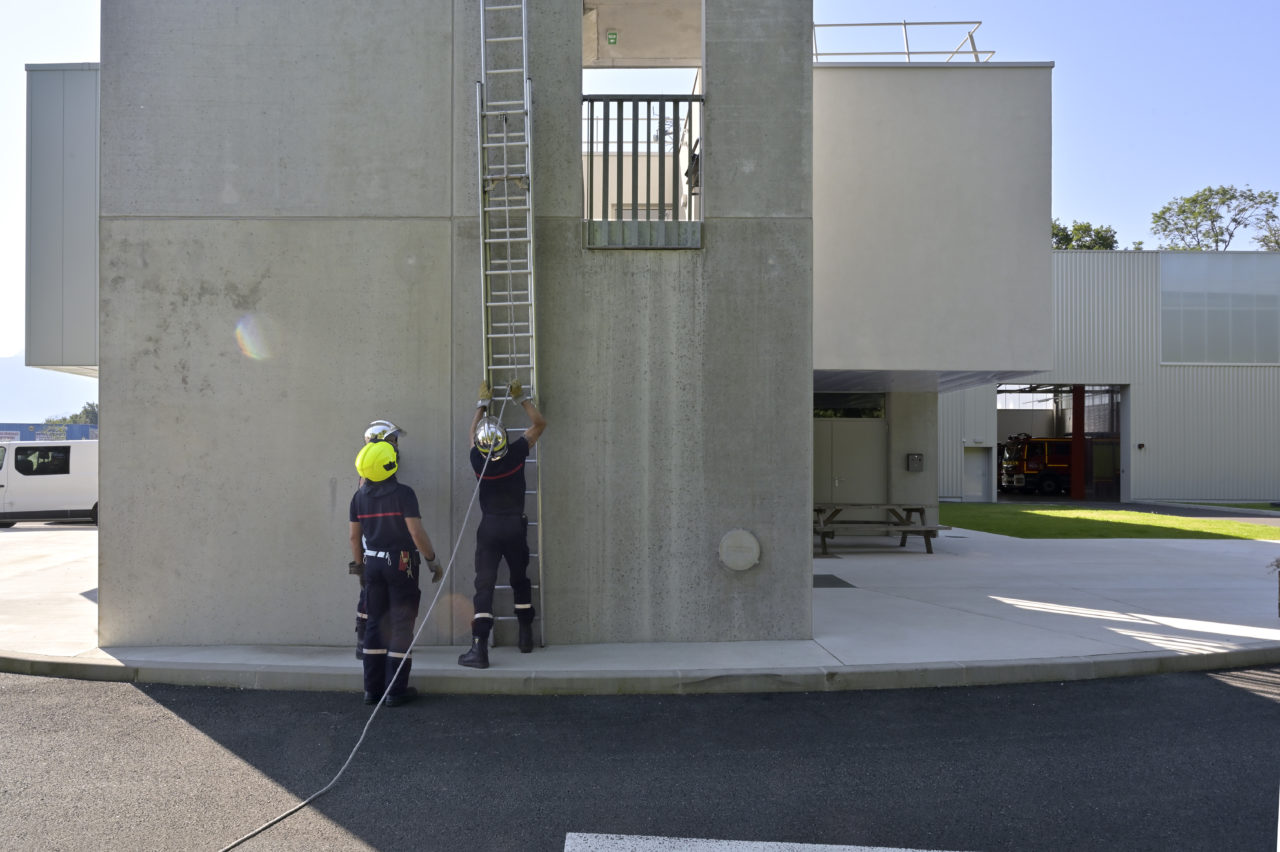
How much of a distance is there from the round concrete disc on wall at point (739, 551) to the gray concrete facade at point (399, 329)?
12 centimetres

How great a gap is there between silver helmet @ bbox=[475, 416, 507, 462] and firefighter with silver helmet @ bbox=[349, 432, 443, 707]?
72 centimetres

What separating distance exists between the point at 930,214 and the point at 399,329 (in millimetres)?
6603

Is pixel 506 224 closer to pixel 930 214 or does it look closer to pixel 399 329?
pixel 399 329

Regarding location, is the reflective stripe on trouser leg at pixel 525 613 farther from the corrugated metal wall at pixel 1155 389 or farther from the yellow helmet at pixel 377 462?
the corrugated metal wall at pixel 1155 389

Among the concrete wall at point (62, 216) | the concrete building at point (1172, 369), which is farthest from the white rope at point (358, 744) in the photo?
the concrete building at point (1172, 369)

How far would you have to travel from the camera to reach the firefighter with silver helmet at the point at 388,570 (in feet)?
19.3

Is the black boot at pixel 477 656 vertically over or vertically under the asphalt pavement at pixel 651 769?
over

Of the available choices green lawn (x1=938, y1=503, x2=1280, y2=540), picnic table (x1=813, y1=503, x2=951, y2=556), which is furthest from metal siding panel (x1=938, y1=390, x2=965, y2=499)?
picnic table (x1=813, y1=503, x2=951, y2=556)

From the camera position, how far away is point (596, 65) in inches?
459

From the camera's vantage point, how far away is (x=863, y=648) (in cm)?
716

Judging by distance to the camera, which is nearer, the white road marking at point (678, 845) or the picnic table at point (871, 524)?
the white road marking at point (678, 845)

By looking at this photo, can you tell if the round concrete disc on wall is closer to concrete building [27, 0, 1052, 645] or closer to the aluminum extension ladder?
concrete building [27, 0, 1052, 645]

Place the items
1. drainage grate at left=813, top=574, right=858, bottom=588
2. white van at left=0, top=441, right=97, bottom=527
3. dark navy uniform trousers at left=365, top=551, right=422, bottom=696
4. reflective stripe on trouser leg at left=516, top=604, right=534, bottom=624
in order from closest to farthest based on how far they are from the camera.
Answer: dark navy uniform trousers at left=365, top=551, right=422, bottom=696 → reflective stripe on trouser leg at left=516, top=604, right=534, bottom=624 → drainage grate at left=813, top=574, right=858, bottom=588 → white van at left=0, top=441, right=97, bottom=527

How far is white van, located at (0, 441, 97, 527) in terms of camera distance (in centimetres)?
1992
